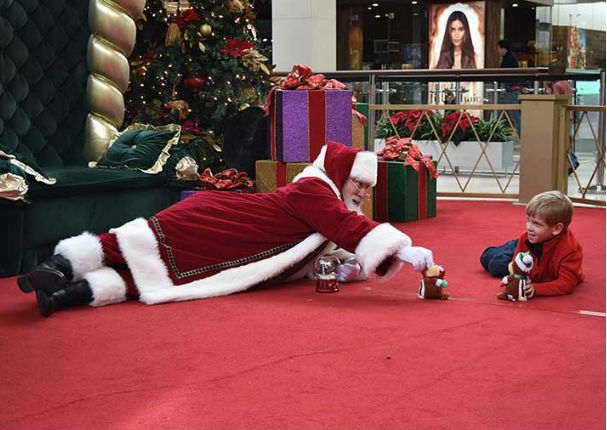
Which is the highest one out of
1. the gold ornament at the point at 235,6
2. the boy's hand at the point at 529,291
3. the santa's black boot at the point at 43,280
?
the gold ornament at the point at 235,6

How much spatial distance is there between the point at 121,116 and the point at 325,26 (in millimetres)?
6772

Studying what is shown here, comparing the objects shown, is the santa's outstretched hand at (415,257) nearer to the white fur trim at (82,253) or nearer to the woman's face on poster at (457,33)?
the white fur trim at (82,253)

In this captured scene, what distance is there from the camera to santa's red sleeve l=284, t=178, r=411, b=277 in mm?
3891

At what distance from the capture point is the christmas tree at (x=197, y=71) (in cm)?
643

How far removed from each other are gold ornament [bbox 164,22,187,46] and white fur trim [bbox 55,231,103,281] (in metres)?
2.80

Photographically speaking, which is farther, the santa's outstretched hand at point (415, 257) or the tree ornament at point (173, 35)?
the tree ornament at point (173, 35)

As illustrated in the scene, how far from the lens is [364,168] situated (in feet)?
14.1

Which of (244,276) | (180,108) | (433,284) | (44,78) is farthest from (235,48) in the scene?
(433,284)

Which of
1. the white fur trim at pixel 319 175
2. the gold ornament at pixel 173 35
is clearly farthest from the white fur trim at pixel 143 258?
the gold ornament at pixel 173 35

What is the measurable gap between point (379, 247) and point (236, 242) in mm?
678

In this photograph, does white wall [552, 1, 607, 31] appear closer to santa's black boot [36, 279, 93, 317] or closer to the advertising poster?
the advertising poster

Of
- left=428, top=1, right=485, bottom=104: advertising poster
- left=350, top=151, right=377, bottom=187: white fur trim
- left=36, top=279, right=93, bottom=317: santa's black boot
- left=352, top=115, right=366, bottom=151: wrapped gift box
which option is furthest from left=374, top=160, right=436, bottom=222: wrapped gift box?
left=428, top=1, right=485, bottom=104: advertising poster

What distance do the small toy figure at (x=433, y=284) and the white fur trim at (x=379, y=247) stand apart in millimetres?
142

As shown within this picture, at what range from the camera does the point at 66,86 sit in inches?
230
